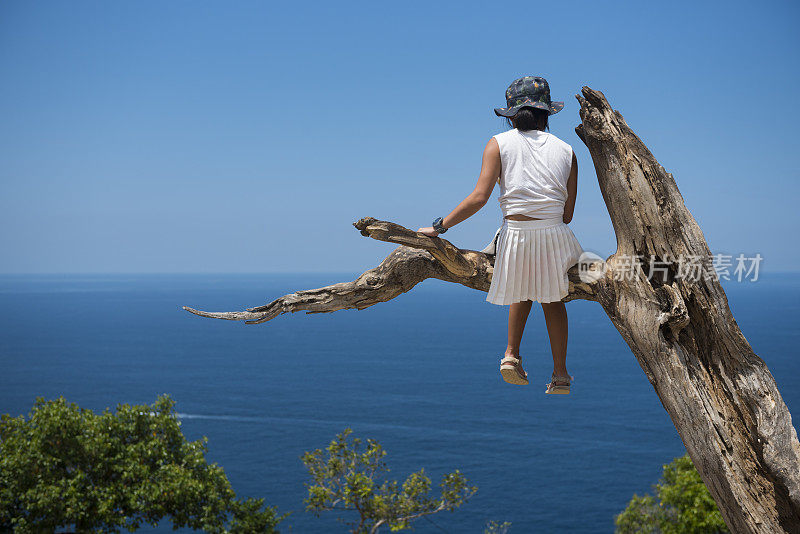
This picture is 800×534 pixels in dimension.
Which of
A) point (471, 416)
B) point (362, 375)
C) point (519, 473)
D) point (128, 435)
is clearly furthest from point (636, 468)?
point (128, 435)

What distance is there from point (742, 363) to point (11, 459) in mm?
16024

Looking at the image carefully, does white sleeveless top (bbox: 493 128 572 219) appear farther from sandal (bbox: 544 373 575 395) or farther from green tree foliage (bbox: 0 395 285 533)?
green tree foliage (bbox: 0 395 285 533)

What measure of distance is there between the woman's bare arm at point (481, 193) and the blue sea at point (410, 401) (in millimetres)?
52936

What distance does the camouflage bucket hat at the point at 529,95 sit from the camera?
176 inches

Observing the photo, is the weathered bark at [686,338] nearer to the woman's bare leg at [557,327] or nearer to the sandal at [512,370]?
the woman's bare leg at [557,327]

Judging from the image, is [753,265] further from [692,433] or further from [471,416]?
[471,416]

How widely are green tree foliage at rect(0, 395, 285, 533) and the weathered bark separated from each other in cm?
1440

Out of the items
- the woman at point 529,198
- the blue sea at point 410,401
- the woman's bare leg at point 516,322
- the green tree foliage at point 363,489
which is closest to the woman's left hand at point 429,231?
the woman at point 529,198

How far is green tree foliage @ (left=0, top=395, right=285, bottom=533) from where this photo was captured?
15469 mm

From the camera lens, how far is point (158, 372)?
344ft

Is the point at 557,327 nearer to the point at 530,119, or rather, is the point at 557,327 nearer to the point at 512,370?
the point at 512,370

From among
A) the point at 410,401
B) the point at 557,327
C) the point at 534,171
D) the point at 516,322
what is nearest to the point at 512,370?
the point at 516,322

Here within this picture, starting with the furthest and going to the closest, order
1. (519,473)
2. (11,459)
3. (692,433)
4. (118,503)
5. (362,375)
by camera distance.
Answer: (362,375), (519,473), (118,503), (11,459), (692,433)

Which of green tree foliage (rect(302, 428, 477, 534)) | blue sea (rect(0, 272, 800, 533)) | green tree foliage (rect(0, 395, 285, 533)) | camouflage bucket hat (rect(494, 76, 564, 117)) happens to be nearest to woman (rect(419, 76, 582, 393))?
camouflage bucket hat (rect(494, 76, 564, 117))
